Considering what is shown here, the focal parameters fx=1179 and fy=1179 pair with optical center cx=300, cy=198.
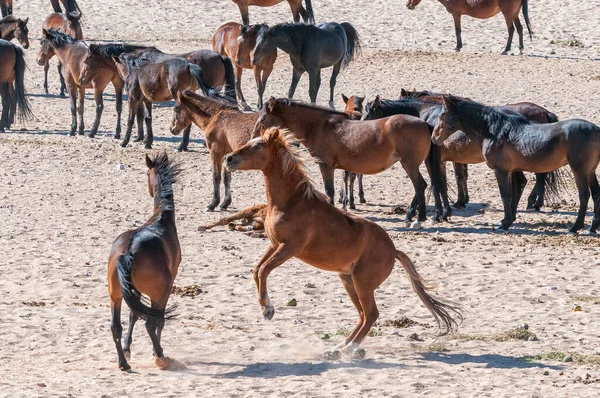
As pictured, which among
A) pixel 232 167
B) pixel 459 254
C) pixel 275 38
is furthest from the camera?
pixel 275 38

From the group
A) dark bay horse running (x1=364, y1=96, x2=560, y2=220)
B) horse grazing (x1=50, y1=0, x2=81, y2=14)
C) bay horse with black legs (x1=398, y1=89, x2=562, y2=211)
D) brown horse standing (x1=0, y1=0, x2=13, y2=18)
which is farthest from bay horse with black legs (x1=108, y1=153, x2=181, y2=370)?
brown horse standing (x1=0, y1=0, x2=13, y2=18)

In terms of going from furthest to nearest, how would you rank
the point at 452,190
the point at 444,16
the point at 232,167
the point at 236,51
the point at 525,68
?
1. the point at 444,16
2. the point at 525,68
3. the point at 236,51
4. the point at 452,190
5. the point at 232,167

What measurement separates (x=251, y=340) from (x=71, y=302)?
1.81 metres

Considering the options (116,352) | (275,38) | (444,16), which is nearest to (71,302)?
(116,352)

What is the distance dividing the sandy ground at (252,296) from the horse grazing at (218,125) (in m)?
0.41

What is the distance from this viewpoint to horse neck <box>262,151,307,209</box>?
26.2 ft

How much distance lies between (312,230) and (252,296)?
1.85 metres

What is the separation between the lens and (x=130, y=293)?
7.12 meters

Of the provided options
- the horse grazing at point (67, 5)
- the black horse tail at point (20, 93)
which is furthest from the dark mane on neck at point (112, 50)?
the horse grazing at point (67, 5)

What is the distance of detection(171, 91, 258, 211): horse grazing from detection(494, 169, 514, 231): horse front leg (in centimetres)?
278

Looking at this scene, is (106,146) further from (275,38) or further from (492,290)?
(492,290)

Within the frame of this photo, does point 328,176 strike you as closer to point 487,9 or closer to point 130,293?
point 130,293

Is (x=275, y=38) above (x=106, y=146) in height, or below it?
above

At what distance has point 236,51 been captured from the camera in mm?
20938
